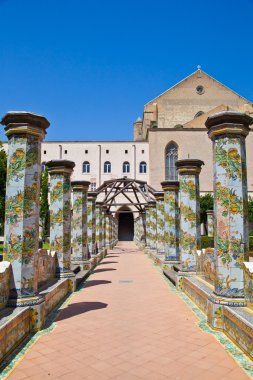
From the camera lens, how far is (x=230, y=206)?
19.6 feet

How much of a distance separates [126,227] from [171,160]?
10786 millimetres

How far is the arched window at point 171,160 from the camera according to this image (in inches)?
1625

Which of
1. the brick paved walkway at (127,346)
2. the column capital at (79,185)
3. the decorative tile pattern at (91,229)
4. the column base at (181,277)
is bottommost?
the brick paved walkway at (127,346)

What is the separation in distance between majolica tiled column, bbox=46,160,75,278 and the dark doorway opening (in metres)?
37.1

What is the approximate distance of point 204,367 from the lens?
4.38 meters

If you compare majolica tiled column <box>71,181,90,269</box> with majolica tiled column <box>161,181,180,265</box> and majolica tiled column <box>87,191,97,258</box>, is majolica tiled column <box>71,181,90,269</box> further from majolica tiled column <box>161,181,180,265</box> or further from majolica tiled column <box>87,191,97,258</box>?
majolica tiled column <box>87,191,97,258</box>

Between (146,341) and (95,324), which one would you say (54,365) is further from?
(95,324)

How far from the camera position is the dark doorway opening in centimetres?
4631

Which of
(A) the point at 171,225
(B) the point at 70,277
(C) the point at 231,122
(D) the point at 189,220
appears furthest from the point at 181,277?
(C) the point at 231,122

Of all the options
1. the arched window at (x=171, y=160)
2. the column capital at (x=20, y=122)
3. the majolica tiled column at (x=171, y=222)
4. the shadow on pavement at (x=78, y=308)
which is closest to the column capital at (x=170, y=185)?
the majolica tiled column at (x=171, y=222)

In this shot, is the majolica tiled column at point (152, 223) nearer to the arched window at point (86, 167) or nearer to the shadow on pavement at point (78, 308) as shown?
the shadow on pavement at point (78, 308)

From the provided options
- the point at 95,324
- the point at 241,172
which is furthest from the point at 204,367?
the point at 241,172

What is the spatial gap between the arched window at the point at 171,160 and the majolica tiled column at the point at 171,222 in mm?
28372

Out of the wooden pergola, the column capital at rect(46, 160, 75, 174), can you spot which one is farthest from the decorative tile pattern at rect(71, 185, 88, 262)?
the wooden pergola
